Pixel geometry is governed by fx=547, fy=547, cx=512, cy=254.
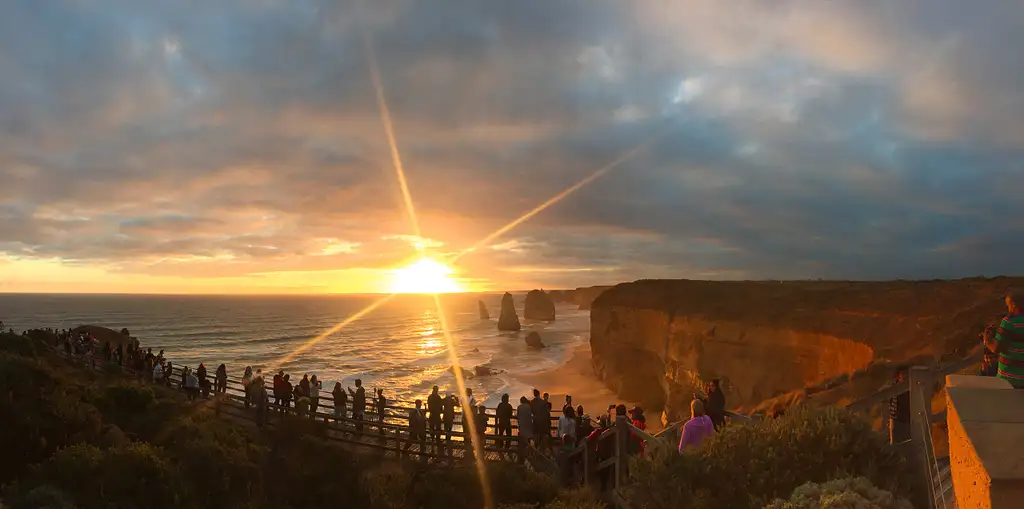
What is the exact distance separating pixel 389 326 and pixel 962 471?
123 metres

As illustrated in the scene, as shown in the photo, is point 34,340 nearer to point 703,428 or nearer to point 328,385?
point 328,385

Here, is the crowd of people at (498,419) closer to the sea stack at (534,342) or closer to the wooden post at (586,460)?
the wooden post at (586,460)

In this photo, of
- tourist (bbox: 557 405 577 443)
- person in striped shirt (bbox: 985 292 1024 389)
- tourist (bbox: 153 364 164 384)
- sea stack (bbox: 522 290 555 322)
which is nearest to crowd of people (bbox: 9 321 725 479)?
tourist (bbox: 557 405 577 443)

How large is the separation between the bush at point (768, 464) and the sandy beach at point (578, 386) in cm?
3089

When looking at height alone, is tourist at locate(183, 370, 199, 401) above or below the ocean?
above

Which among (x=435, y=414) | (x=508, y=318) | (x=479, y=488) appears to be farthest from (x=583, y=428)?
(x=508, y=318)

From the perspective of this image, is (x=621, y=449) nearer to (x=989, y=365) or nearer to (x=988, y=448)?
(x=989, y=365)

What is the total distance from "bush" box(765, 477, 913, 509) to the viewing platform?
527mm

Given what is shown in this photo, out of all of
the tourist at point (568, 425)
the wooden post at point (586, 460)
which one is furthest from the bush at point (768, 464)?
the tourist at point (568, 425)

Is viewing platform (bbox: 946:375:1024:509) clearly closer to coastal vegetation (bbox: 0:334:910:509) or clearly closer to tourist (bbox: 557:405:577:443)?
coastal vegetation (bbox: 0:334:910:509)

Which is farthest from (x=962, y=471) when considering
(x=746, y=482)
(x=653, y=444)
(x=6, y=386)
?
(x=6, y=386)

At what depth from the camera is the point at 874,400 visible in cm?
632

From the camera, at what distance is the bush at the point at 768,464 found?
4785mm

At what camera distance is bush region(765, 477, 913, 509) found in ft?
Result: 12.3
